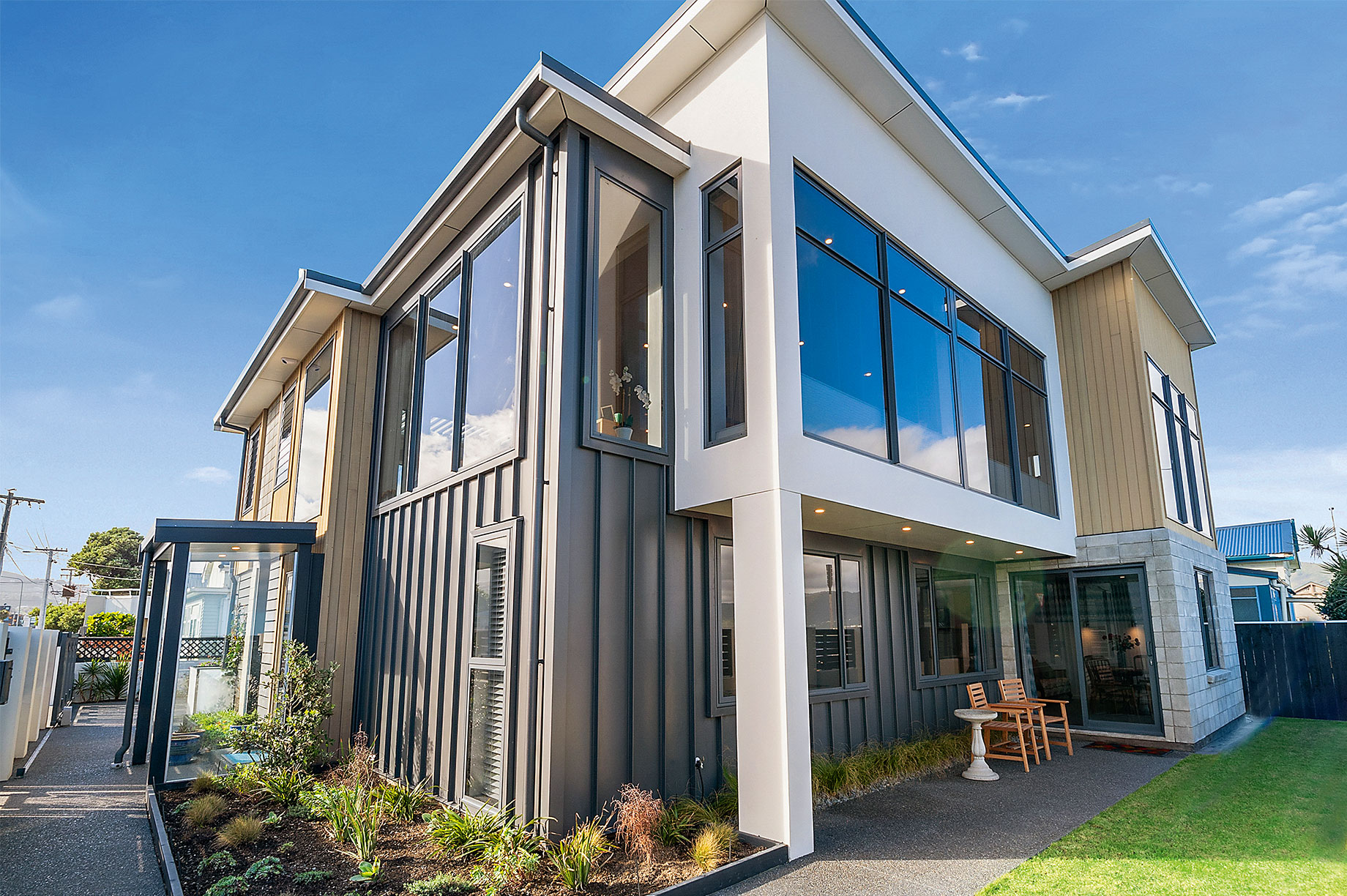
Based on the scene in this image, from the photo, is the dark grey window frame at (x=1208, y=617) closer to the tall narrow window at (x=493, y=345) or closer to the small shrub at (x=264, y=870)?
the tall narrow window at (x=493, y=345)

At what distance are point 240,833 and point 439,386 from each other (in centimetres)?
386

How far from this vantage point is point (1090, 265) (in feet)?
32.1

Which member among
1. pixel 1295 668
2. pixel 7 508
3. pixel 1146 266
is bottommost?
pixel 1295 668

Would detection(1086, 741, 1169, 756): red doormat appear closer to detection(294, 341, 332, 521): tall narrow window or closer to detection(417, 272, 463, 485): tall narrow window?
detection(417, 272, 463, 485): tall narrow window

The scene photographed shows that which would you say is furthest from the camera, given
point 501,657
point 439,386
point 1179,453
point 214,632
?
point 1179,453

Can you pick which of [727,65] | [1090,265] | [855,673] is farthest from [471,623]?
[1090,265]

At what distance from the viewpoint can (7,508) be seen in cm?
2403

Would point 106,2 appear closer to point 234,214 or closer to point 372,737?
point 234,214

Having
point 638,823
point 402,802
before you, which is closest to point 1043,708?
point 638,823

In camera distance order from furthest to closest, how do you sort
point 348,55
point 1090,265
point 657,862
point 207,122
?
point 207,122
point 348,55
point 1090,265
point 657,862

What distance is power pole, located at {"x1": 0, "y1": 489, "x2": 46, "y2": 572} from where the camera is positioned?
77.3ft

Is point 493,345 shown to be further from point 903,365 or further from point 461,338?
point 903,365

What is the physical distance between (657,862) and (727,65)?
585cm

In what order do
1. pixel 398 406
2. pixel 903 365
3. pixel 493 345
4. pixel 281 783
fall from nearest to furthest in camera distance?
1. pixel 281 783
2. pixel 493 345
3. pixel 903 365
4. pixel 398 406
